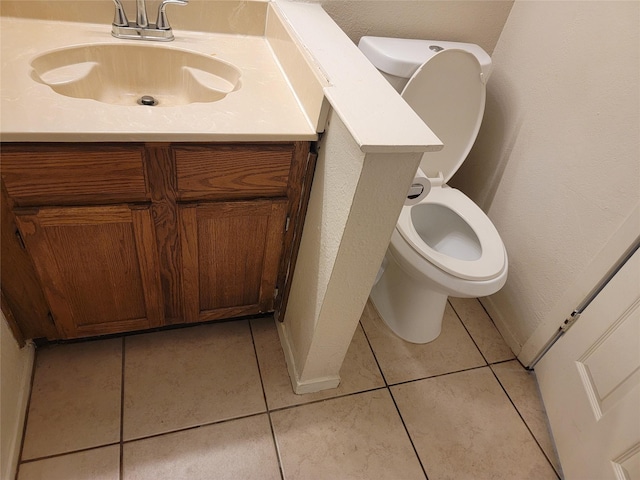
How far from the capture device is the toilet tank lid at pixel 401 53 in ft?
4.09

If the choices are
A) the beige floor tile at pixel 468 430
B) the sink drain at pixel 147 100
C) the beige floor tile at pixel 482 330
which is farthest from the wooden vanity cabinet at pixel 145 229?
the beige floor tile at pixel 482 330

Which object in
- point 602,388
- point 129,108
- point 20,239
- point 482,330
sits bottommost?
point 482,330

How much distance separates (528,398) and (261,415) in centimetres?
90

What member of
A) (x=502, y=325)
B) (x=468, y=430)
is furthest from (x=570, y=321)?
(x=468, y=430)

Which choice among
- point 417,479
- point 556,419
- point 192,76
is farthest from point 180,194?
point 556,419

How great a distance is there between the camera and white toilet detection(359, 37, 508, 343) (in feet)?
4.14

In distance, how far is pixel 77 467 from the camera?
1076mm

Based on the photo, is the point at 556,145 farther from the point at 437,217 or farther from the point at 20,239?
the point at 20,239

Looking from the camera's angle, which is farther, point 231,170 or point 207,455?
point 207,455

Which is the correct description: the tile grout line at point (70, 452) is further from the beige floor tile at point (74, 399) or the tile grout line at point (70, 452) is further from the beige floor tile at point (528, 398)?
the beige floor tile at point (528, 398)

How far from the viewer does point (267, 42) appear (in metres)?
1.28

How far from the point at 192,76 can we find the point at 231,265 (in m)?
0.52

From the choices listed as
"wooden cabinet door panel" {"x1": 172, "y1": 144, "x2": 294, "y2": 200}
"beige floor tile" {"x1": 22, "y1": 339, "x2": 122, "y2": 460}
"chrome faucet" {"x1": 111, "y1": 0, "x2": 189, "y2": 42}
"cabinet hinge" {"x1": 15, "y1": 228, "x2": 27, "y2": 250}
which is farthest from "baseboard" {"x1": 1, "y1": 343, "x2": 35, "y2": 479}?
"chrome faucet" {"x1": 111, "y1": 0, "x2": 189, "y2": 42}

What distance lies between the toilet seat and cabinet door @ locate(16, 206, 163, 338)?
74 cm
